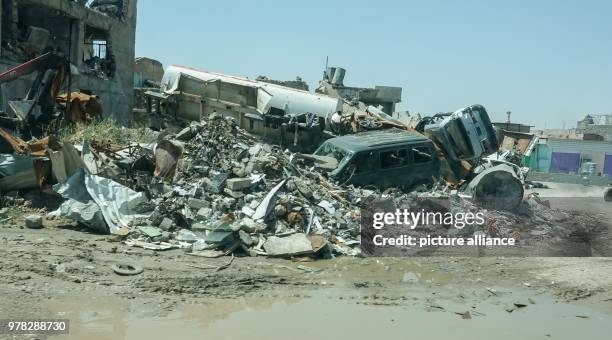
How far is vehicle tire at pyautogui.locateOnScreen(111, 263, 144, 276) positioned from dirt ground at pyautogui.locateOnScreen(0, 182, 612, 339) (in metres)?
0.09

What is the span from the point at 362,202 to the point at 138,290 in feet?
18.4

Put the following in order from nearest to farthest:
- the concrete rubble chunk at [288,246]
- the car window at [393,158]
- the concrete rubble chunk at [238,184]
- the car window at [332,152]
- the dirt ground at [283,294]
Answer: the dirt ground at [283,294], the concrete rubble chunk at [288,246], the concrete rubble chunk at [238,184], the car window at [393,158], the car window at [332,152]

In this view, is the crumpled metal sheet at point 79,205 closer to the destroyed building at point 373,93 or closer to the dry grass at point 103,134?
the dry grass at point 103,134

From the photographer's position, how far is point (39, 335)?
4.98m

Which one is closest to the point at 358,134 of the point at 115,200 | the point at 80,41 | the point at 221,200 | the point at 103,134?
the point at 221,200

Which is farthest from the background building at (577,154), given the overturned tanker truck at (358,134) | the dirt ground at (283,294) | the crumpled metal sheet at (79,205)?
the crumpled metal sheet at (79,205)

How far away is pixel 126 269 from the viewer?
23.4 ft

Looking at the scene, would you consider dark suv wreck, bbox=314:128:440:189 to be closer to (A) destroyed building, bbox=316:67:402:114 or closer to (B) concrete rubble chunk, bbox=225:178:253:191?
(B) concrete rubble chunk, bbox=225:178:253:191

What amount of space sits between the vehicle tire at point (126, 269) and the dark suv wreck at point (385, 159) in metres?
5.91

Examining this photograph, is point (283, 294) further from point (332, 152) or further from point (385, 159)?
point (332, 152)

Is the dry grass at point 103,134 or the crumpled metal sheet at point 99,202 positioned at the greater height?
the dry grass at point 103,134

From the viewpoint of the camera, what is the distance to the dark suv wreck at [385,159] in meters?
12.5

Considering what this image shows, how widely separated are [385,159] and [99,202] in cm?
626

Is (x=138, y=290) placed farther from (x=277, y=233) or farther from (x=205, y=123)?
(x=205, y=123)
